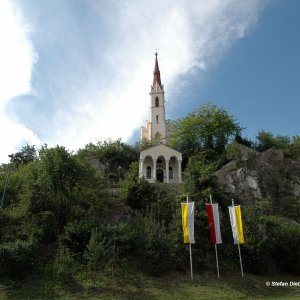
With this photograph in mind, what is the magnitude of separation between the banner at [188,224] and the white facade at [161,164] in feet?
67.6

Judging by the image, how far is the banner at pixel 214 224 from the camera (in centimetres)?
2084

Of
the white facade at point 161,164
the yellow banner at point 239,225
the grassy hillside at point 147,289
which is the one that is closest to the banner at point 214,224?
the yellow banner at point 239,225

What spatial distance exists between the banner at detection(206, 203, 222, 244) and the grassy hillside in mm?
2270

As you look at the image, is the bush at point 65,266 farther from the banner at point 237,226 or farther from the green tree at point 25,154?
the green tree at point 25,154

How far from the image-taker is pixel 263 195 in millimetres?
32938

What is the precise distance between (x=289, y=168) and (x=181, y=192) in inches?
596

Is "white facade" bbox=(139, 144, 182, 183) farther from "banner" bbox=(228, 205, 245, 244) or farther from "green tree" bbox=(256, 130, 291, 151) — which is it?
"banner" bbox=(228, 205, 245, 244)

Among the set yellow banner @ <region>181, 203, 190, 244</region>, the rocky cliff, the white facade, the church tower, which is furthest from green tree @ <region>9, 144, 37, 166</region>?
yellow banner @ <region>181, 203, 190, 244</region>

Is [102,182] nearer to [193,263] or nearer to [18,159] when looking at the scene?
[193,263]

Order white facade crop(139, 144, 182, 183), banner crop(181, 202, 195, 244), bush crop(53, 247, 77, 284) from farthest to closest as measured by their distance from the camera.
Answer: white facade crop(139, 144, 182, 183)
banner crop(181, 202, 195, 244)
bush crop(53, 247, 77, 284)

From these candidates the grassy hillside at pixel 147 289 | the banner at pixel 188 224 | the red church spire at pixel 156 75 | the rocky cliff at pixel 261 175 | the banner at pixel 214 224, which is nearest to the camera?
the grassy hillside at pixel 147 289

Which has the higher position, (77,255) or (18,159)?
(18,159)

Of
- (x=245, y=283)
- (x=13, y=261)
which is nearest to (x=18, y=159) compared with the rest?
(x=13, y=261)

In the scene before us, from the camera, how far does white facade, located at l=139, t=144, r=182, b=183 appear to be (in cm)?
4241
